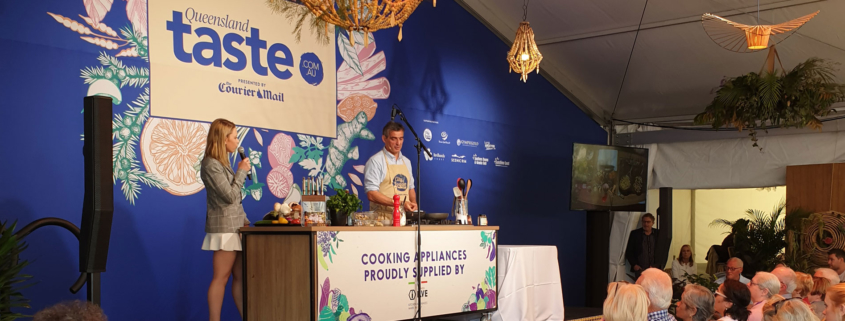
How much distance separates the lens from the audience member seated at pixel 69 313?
184 centimetres

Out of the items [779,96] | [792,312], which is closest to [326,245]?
[792,312]

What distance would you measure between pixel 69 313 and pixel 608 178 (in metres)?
8.17

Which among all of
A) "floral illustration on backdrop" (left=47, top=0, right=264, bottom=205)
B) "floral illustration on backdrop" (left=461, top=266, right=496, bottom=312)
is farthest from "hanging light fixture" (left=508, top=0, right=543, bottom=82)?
"floral illustration on backdrop" (left=47, top=0, right=264, bottom=205)

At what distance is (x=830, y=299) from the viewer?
3402 mm

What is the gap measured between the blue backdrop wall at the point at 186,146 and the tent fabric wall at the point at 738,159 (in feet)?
6.20

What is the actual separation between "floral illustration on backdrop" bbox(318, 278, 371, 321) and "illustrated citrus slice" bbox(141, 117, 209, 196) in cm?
202

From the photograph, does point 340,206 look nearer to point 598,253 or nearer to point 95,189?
point 95,189

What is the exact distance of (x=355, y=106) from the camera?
6938mm

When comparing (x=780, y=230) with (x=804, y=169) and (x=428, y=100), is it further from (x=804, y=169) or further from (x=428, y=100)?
(x=428, y=100)

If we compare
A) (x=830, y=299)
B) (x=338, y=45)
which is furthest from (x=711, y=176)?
(x=830, y=299)

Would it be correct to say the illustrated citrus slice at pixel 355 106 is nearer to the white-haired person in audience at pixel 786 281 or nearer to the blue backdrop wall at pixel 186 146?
the blue backdrop wall at pixel 186 146

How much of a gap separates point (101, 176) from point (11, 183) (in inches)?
73.7

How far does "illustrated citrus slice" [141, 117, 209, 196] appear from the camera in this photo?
17.3 feet

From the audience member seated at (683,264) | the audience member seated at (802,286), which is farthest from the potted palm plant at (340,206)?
the audience member seated at (683,264)
